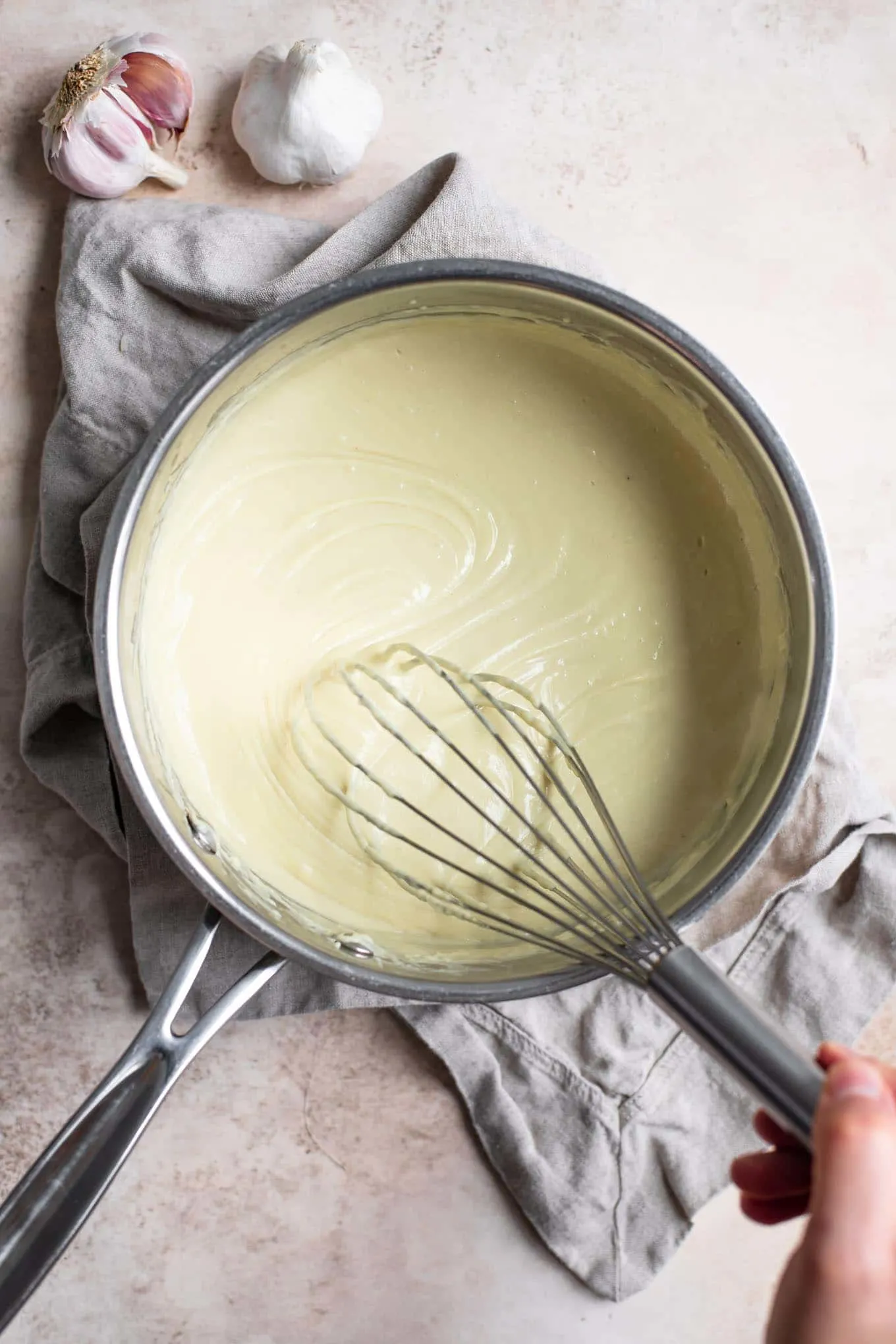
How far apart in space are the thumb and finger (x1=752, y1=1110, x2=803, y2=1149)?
0.71 ft

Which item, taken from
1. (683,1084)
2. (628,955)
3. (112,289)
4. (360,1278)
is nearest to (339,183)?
(112,289)

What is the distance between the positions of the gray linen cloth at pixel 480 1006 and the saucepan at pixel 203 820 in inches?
5.9

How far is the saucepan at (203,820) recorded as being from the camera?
2.43ft

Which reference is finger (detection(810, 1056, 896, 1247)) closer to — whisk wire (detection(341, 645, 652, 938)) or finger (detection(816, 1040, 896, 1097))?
finger (detection(816, 1040, 896, 1097))

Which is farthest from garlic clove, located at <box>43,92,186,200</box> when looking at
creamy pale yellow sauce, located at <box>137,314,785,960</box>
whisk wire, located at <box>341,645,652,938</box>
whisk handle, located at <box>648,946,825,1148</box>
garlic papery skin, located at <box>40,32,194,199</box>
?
whisk handle, located at <box>648,946,825,1148</box>

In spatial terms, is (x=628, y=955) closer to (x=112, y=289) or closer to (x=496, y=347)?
(x=496, y=347)

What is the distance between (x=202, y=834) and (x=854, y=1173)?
0.51m

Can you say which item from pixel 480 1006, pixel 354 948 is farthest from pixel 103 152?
pixel 480 1006

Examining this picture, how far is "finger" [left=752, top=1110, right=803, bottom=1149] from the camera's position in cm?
81

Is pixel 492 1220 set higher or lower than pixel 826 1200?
lower

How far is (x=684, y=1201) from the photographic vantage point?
1044 millimetres

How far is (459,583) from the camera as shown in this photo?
95 cm

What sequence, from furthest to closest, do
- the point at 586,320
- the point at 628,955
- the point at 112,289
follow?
the point at 112,289
the point at 586,320
the point at 628,955

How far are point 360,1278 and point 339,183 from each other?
3.51ft
